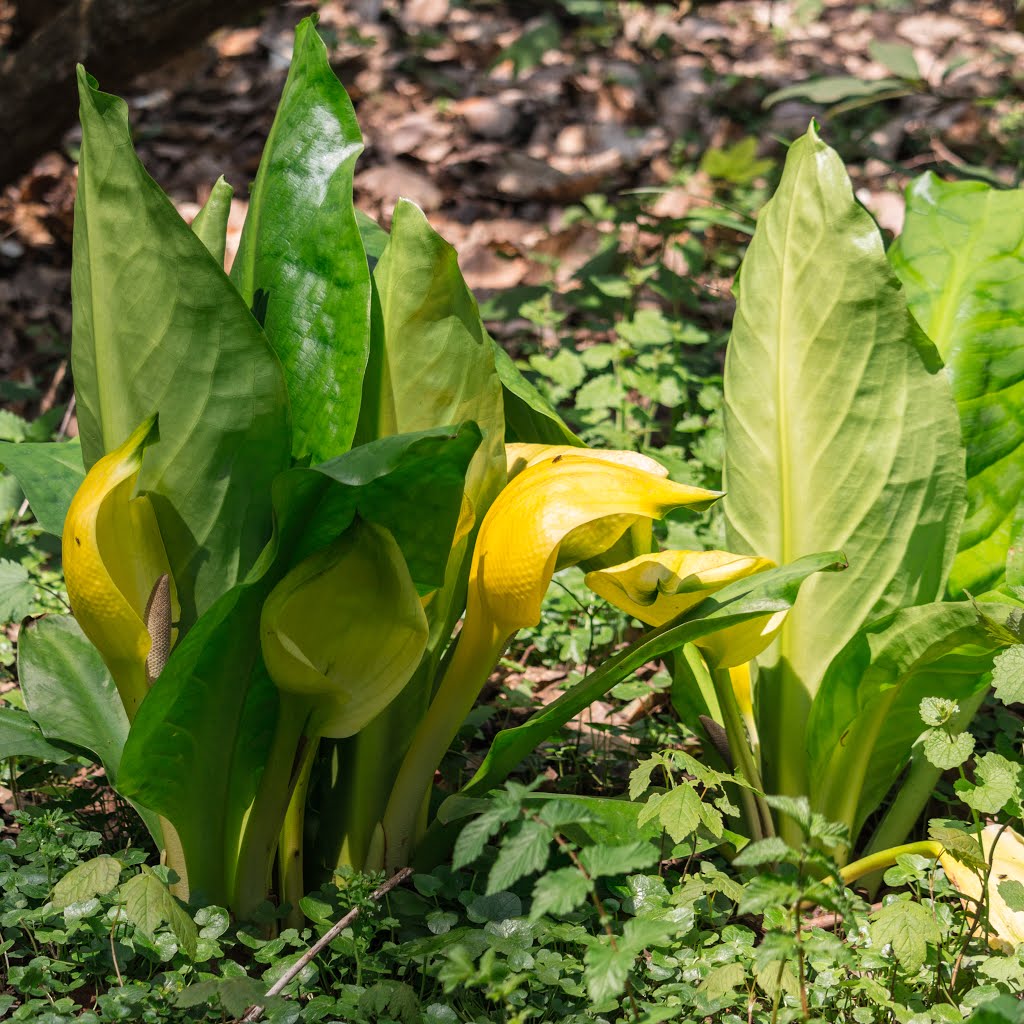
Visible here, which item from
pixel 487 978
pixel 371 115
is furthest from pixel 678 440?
pixel 371 115

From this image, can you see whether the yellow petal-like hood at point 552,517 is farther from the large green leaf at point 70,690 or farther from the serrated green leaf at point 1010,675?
the large green leaf at point 70,690

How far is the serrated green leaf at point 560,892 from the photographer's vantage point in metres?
0.93

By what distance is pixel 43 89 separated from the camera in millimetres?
3502

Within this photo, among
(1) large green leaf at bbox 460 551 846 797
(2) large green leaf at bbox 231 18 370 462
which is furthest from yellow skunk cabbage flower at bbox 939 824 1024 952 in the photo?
(2) large green leaf at bbox 231 18 370 462

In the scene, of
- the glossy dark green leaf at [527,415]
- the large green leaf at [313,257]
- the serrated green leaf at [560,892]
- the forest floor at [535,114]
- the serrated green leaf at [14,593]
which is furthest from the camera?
the forest floor at [535,114]

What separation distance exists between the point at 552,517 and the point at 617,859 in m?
0.37

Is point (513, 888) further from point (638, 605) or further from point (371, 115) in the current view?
point (371, 115)

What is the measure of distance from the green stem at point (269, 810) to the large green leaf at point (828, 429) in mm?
669

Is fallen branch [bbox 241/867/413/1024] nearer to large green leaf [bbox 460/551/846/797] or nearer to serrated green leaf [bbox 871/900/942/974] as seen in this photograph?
large green leaf [bbox 460/551/846/797]

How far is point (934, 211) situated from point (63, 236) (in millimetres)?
3238

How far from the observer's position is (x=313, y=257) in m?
1.36

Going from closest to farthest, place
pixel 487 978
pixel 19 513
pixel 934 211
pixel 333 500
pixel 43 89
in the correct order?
1. pixel 487 978
2. pixel 333 500
3. pixel 934 211
4. pixel 19 513
5. pixel 43 89

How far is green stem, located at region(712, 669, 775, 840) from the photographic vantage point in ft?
5.00

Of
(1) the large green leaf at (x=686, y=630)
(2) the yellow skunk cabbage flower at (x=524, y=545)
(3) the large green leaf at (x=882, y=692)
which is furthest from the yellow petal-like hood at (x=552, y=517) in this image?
(3) the large green leaf at (x=882, y=692)
